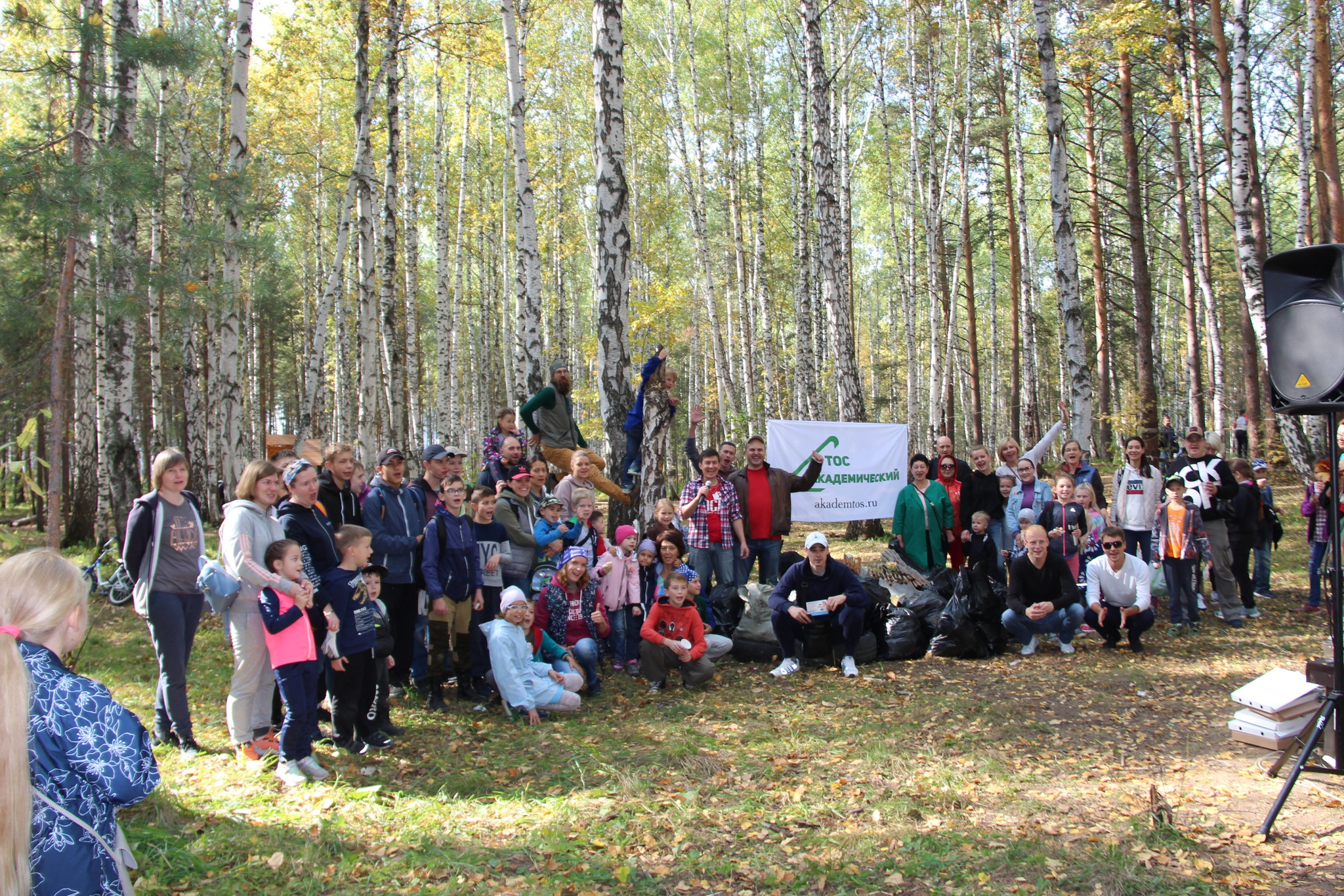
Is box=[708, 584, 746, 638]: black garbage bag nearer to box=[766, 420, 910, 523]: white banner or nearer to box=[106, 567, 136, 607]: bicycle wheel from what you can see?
box=[766, 420, 910, 523]: white banner

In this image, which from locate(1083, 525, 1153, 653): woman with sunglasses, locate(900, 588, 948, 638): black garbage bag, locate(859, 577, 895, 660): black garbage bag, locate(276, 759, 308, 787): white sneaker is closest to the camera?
locate(276, 759, 308, 787): white sneaker

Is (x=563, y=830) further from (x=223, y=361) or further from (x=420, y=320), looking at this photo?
(x=420, y=320)

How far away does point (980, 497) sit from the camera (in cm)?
880

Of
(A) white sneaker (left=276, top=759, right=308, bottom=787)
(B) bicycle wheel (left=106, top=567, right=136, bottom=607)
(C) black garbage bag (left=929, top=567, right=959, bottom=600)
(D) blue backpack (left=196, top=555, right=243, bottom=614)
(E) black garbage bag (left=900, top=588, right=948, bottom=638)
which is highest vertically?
(D) blue backpack (left=196, top=555, right=243, bottom=614)

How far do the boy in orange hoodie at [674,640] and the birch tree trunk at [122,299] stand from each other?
4576 mm

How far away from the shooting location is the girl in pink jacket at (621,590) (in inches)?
281

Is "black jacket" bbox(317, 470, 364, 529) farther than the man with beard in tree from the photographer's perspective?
No

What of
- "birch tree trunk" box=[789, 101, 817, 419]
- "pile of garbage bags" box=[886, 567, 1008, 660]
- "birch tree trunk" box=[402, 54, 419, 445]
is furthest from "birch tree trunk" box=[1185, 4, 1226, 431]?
"birch tree trunk" box=[402, 54, 419, 445]

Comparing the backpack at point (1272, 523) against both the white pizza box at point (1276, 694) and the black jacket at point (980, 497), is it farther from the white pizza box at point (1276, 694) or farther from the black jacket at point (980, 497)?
the white pizza box at point (1276, 694)

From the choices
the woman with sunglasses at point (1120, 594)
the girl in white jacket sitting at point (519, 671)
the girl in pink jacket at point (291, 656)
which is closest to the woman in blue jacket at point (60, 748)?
the girl in pink jacket at point (291, 656)

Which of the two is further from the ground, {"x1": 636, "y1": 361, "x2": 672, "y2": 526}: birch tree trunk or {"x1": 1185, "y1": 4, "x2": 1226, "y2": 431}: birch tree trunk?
{"x1": 1185, "y1": 4, "x2": 1226, "y2": 431}: birch tree trunk

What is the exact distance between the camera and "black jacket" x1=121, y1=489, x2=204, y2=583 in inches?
191

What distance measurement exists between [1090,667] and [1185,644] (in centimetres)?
141

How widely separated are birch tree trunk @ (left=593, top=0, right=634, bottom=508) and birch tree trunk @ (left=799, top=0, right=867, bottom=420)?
164 inches
